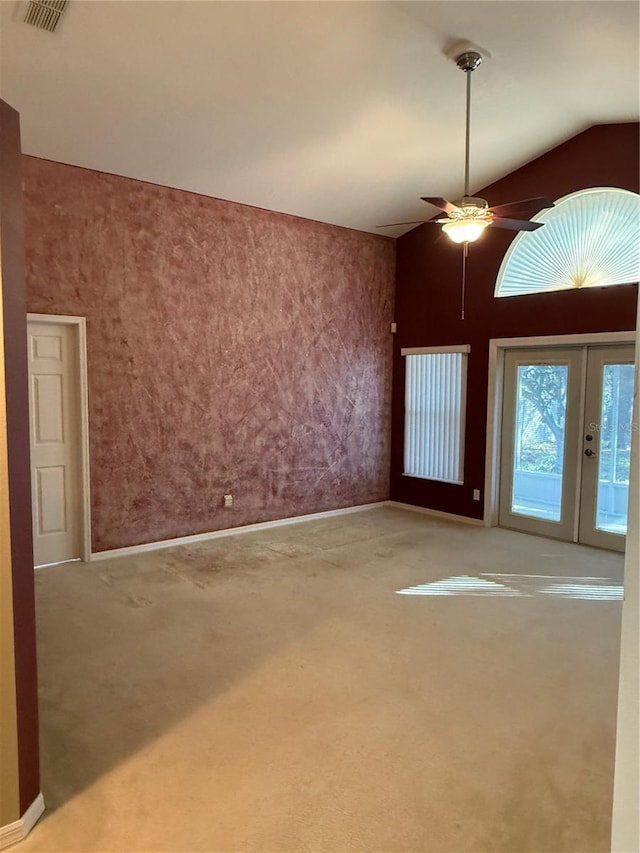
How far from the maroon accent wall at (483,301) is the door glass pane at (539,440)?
370 millimetres

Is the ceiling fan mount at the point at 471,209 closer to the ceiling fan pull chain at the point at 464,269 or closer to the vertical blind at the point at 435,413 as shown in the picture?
the ceiling fan pull chain at the point at 464,269

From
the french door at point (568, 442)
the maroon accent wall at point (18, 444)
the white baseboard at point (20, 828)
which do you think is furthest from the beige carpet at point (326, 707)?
the french door at point (568, 442)

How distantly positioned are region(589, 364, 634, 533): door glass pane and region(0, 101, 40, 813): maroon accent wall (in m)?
4.77

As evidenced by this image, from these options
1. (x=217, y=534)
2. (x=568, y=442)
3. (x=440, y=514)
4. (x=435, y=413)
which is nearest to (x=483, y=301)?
(x=435, y=413)

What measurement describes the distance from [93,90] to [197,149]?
0.96 m

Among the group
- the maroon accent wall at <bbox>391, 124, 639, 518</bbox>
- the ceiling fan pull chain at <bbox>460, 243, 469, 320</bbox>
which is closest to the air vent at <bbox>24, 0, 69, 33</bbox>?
the maroon accent wall at <bbox>391, 124, 639, 518</bbox>

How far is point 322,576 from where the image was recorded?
4.44 meters

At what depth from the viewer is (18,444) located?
71.9 inches

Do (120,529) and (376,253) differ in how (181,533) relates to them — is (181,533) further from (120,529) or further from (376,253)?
(376,253)

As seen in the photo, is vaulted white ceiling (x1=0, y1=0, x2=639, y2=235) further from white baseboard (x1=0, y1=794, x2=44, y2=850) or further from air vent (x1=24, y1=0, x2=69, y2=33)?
white baseboard (x1=0, y1=794, x2=44, y2=850)

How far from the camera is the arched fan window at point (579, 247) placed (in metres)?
4.93

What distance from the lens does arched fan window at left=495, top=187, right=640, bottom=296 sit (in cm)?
493

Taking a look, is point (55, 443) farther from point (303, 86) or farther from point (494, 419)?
Answer: point (494, 419)

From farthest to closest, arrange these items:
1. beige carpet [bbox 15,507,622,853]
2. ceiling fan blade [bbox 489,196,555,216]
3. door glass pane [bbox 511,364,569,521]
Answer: door glass pane [bbox 511,364,569,521] → ceiling fan blade [bbox 489,196,555,216] → beige carpet [bbox 15,507,622,853]
